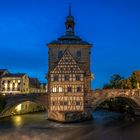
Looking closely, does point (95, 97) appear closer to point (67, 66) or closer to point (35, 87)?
point (67, 66)

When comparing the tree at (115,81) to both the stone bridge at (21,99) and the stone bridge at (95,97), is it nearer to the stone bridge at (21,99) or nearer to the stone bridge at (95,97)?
the stone bridge at (95,97)

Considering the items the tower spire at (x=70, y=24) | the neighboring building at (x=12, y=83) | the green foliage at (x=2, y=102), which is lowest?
the green foliage at (x=2, y=102)

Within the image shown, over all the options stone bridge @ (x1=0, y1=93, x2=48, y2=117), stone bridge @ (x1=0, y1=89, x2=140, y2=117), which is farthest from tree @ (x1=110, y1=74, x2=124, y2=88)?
stone bridge @ (x1=0, y1=93, x2=48, y2=117)

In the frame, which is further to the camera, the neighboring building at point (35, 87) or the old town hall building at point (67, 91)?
the neighboring building at point (35, 87)

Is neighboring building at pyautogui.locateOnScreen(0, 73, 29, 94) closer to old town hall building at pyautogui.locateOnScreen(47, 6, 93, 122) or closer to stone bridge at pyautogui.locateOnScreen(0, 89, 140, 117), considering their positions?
stone bridge at pyautogui.locateOnScreen(0, 89, 140, 117)

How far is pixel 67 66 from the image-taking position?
58156 mm

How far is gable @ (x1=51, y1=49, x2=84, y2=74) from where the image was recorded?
58062mm

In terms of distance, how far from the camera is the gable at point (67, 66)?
5806cm

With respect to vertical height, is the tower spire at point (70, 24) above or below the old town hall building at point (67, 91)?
above

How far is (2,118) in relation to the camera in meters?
64.0

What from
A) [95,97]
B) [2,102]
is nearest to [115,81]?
[95,97]

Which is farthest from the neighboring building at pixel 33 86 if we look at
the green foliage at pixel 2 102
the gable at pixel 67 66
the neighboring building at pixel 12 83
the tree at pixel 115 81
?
the gable at pixel 67 66

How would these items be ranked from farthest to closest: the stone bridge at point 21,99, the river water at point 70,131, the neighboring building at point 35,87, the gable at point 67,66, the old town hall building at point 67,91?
the neighboring building at point 35,87
the stone bridge at point 21,99
the gable at point 67,66
the old town hall building at point 67,91
the river water at point 70,131

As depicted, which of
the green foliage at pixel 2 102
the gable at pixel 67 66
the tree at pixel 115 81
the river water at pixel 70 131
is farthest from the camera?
the tree at pixel 115 81
